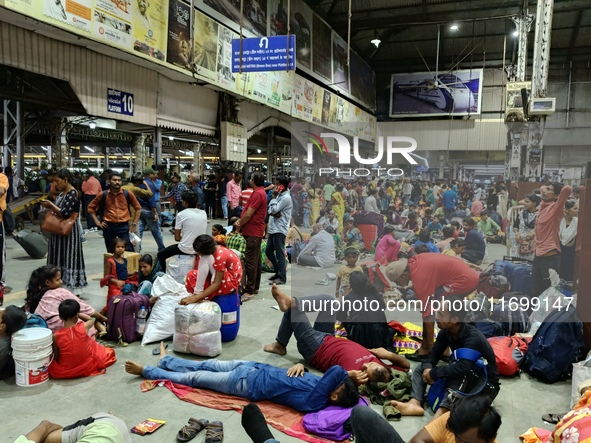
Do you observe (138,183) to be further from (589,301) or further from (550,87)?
(550,87)

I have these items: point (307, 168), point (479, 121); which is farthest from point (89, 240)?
point (479, 121)

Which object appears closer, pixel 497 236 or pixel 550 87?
pixel 497 236

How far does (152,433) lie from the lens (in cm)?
269

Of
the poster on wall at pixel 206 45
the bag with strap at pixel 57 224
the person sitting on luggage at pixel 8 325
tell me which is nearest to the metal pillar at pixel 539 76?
the poster on wall at pixel 206 45

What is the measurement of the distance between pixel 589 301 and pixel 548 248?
5.25 feet

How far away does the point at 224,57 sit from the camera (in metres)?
10.1

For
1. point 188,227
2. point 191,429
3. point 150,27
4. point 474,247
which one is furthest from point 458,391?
point 150,27

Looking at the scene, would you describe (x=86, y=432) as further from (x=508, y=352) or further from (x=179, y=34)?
(x=179, y=34)

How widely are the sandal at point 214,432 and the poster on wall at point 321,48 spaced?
1443 centimetres

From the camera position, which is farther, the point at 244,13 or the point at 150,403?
the point at 244,13

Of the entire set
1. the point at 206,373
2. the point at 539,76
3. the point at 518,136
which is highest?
the point at 539,76

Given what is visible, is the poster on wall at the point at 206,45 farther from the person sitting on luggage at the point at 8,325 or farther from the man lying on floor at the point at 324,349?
the person sitting on luggage at the point at 8,325

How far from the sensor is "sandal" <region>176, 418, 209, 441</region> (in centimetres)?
263

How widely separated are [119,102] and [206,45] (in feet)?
7.49
